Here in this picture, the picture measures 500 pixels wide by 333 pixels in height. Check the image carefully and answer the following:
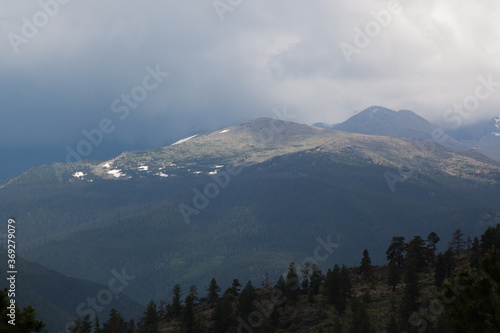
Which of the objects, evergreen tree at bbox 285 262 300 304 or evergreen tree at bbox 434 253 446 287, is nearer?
evergreen tree at bbox 434 253 446 287

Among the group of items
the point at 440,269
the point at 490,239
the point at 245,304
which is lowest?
the point at 245,304

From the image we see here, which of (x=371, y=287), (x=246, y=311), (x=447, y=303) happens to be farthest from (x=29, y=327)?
(x=371, y=287)

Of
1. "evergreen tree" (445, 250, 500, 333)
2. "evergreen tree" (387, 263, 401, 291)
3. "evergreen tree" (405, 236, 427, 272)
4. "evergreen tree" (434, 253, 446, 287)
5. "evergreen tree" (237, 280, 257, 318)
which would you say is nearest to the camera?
"evergreen tree" (445, 250, 500, 333)

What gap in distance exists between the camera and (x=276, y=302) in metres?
106

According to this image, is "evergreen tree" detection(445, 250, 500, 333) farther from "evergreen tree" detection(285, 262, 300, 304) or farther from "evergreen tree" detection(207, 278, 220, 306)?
"evergreen tree" detection(207, 278, 220, 306)

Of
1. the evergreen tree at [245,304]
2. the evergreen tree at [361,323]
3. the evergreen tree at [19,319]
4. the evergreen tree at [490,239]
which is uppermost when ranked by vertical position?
the evergreen tree at [490,239]

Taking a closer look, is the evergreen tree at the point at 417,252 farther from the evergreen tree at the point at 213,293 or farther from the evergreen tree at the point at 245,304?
the evergreen tree at the point at 213,293

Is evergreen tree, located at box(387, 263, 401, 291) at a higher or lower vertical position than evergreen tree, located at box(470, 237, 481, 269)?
lower

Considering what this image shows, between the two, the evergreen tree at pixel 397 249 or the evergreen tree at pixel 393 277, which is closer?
the evergreen tree at pixel 393 277

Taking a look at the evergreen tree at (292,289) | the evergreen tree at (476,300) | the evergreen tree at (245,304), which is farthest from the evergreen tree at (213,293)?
the evergreen tree at (476,300)

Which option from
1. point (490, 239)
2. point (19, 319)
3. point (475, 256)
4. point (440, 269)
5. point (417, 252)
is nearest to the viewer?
point (19, 319)

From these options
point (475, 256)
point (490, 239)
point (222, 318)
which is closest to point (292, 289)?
point (222, 318)

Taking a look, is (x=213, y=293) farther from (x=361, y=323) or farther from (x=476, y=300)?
(x=476, y=300)

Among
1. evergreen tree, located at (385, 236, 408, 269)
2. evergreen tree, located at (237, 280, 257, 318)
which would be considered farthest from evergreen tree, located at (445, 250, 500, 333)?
evergreen tree, located at (385, 236, 408, 269)
